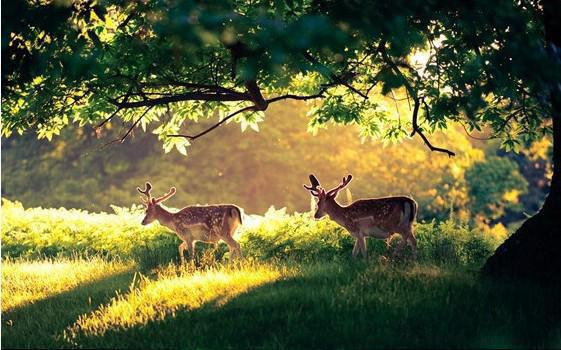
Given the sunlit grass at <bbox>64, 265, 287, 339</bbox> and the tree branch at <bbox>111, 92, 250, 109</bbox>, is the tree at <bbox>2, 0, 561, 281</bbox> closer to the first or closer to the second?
the tree branch at <bbox>111, 92, 250, 109</bbox>

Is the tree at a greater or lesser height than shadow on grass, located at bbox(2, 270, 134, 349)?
greater

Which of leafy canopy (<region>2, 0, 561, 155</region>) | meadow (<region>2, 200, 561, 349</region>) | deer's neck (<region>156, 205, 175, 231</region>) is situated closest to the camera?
leafy canopy (<region>2, 0, 561, 155</region>)

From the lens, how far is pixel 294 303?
8.18 metres

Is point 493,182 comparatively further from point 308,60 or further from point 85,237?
point 308,60

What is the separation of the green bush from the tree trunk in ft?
3.70

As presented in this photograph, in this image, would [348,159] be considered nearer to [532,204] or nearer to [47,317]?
[532,204]

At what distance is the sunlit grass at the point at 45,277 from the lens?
Result: 425 inches

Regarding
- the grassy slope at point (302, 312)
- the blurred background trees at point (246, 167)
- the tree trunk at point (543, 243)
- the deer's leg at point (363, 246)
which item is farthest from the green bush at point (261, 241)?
the blurred background trees at point (246, 167)

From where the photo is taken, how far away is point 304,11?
33.4 ft

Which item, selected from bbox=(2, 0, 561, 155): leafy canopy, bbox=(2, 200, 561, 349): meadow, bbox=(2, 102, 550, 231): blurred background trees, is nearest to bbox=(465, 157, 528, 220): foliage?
bbox=(2, 102, 550, 231): blurred background trees

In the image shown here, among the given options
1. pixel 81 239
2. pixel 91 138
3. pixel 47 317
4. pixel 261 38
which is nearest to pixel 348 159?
pixel 91 138

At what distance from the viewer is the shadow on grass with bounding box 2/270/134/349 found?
8.25 metres

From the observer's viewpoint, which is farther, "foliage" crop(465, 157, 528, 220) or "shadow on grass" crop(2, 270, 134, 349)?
"foliage" crop(465, 157, 528, 220)

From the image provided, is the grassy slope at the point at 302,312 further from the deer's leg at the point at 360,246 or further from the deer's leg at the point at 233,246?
the deer's leg at the point at 233,246
